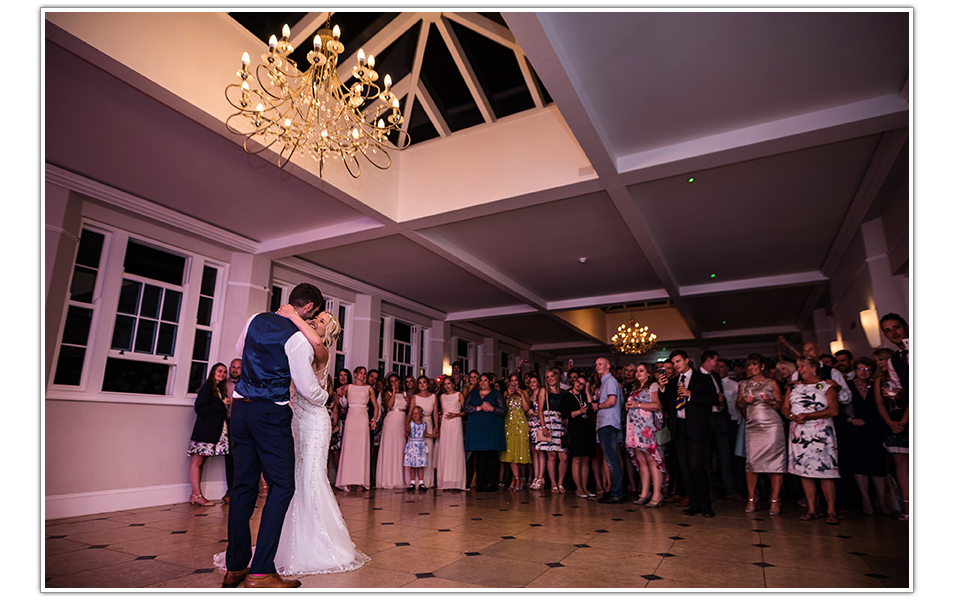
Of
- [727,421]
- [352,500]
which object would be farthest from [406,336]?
[727,421]

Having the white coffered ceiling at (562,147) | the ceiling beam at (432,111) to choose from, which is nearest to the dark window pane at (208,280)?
the white coffered ceiling at (562,147)

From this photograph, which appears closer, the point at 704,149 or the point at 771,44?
the point at 771,44

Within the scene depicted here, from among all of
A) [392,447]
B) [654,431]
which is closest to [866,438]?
[654,431]

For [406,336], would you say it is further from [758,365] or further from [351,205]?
[758,365]

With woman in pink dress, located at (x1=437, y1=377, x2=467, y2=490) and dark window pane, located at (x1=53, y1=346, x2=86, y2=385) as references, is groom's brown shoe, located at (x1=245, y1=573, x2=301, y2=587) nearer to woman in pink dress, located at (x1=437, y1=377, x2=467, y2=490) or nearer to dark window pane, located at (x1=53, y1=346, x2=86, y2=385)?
dark window pane, located at (x1=53, y1=346, x2=86, y2=385)

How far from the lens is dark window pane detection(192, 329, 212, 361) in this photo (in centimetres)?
689

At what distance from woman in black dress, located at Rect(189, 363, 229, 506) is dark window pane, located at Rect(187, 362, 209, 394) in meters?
0.52

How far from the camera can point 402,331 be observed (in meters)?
11.4

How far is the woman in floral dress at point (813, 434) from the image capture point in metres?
4.58

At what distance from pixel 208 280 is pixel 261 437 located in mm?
5319

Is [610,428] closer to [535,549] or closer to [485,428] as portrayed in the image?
[485,428]

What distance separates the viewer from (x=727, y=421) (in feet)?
20.6

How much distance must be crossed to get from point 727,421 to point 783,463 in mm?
1360

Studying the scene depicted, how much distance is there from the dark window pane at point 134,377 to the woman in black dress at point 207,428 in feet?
1.80
